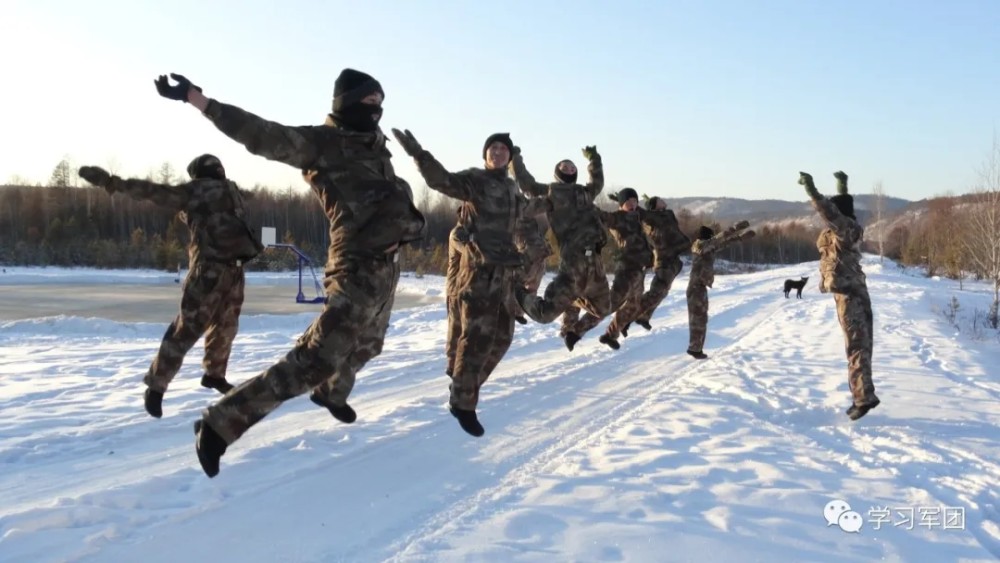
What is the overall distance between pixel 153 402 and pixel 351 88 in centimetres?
326

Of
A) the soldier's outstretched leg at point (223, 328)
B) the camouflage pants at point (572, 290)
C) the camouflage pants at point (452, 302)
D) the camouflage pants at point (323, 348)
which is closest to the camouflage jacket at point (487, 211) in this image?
the camouflage pants at point (452, 302)

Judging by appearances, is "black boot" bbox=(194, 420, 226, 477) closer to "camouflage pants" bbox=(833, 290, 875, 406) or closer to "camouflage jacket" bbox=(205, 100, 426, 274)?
"camouflage jacket" bbox=(205, 100, 426, 274)

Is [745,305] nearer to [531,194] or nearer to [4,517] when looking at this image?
[531,194]

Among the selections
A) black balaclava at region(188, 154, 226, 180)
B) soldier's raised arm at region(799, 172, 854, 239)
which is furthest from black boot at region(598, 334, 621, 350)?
black balaclava at region(188, 154, 226, 180)

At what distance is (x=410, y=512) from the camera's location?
3703 mm

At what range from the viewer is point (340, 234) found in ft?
12.5

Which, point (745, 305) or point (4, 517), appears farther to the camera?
point (745, 305)

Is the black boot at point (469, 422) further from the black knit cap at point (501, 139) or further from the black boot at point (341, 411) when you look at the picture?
the black knit cap at point (501, 139)

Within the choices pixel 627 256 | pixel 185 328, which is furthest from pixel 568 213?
pixel 185 328

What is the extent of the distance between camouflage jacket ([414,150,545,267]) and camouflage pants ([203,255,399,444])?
4.52ft

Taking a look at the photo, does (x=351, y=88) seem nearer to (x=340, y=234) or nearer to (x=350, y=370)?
(x=340, y=234)

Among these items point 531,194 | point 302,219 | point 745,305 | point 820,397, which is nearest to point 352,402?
point 531,194

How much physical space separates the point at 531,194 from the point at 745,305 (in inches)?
608

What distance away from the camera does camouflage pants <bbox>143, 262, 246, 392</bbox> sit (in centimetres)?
542
